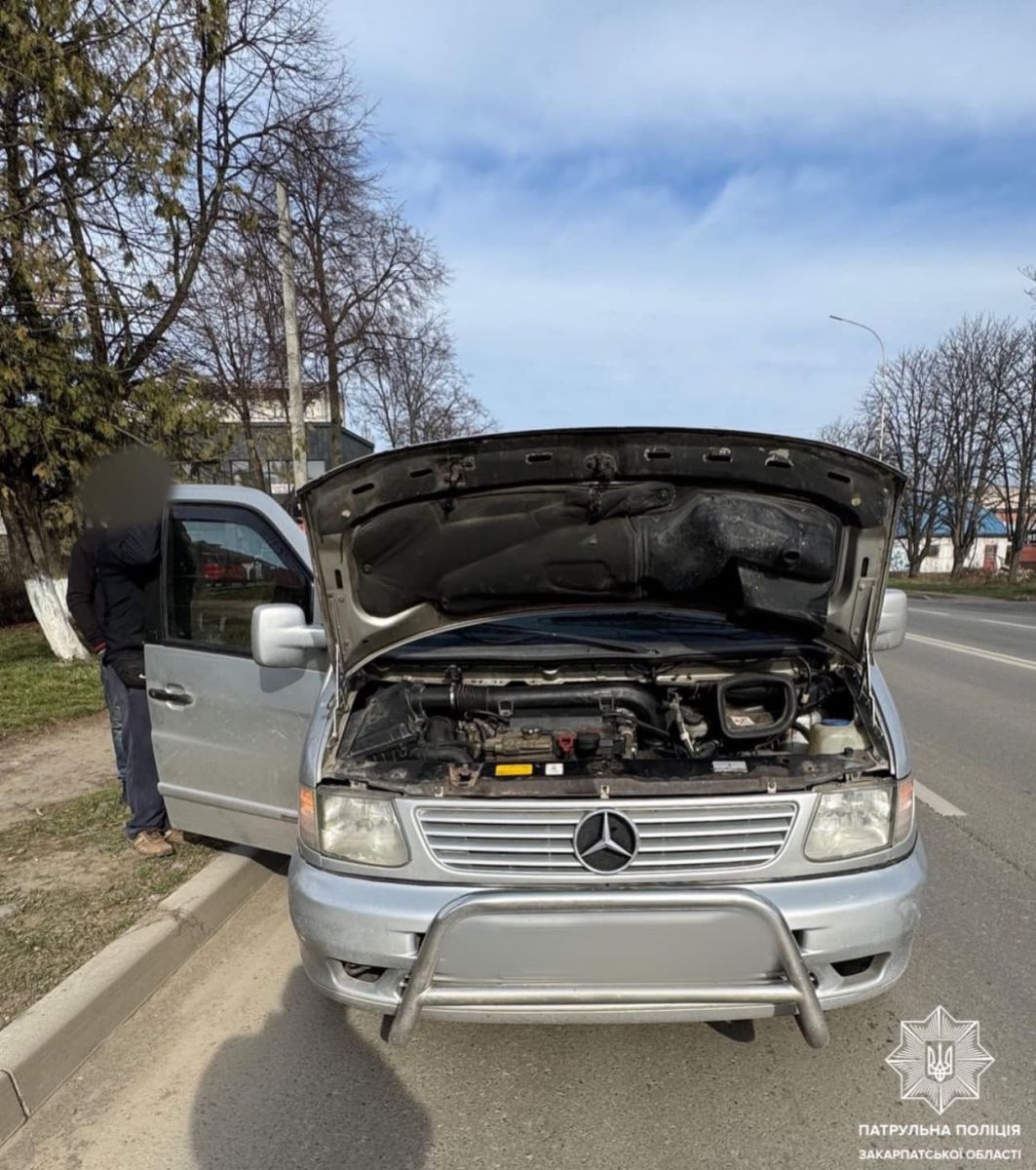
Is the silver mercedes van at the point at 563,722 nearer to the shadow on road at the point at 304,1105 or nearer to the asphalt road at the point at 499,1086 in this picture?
the shadow on road at the point at 304,1105

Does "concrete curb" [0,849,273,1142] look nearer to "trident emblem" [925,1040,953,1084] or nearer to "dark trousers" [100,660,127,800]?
"dark trousers" [100,660,127,800]

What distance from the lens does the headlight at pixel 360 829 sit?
2.26m

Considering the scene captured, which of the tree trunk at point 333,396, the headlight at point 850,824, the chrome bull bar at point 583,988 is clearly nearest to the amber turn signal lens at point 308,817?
the chrome bull bar at point 583,988

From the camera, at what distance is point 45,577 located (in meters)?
9.68

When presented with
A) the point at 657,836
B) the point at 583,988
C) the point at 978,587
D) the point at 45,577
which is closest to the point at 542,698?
the point at 657,836

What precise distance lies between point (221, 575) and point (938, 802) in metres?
4.36

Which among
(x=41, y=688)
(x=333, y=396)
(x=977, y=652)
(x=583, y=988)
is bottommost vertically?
(x=977, y=652)

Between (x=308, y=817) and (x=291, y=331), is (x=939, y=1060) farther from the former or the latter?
(x=291, y=331)

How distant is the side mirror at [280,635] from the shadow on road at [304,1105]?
1.27 meters

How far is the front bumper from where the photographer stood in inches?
81.3

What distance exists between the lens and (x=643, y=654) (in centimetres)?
283

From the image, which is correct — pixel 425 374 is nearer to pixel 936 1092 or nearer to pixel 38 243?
pixel 38 243

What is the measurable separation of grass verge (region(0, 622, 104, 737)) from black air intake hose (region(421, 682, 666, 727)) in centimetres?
525

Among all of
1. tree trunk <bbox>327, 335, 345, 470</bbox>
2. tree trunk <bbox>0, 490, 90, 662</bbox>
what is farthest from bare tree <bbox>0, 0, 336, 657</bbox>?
tree trunk <bbox>327, 335, 345, 470</bbox>
